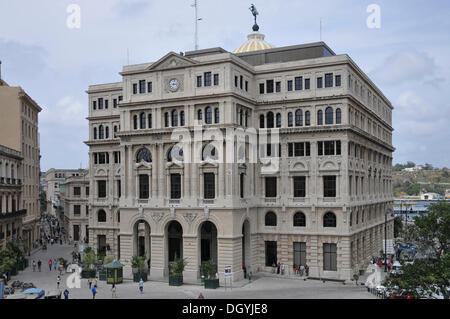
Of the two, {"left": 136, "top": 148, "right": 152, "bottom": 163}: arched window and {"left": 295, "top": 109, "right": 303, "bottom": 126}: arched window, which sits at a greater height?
{"left": 295, "top": 109, "right": 303, "bottom": 126}: arched window

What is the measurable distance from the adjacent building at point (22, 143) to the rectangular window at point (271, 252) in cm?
3747

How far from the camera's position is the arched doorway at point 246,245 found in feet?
198

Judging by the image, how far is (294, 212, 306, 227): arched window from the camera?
6038cm

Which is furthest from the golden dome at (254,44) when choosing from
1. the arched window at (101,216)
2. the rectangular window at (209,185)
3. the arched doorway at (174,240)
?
the arched window at (101,216)

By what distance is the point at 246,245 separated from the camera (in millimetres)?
60812

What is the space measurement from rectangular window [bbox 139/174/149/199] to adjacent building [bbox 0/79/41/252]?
23.7 meters

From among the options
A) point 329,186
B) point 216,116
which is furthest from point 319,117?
point 216,116

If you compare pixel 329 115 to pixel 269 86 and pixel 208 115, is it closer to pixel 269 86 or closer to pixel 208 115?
pixel 269 86

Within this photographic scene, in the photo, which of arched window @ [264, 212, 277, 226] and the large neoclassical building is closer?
the large neoclassical building

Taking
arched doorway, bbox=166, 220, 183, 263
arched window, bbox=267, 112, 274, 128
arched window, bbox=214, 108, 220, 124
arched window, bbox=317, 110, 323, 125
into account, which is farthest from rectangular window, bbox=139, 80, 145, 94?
arched window, bbox=317, 110, 323, 125

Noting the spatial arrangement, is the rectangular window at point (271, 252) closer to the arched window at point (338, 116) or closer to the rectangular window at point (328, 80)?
the arched window at point (338, 116)

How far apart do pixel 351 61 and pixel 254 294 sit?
94.4 feet

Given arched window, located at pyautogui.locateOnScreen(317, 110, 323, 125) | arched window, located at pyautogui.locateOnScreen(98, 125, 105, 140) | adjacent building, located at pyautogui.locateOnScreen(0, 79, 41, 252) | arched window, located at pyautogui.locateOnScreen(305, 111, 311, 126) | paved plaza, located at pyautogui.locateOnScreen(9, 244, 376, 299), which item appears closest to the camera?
paved plaza, located at pyautogui.locateOnScreen(9, 244, 376, 299)

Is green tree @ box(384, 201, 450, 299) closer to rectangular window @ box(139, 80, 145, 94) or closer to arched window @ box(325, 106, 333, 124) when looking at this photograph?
arched window @ box(325, 106, 333, 124)
